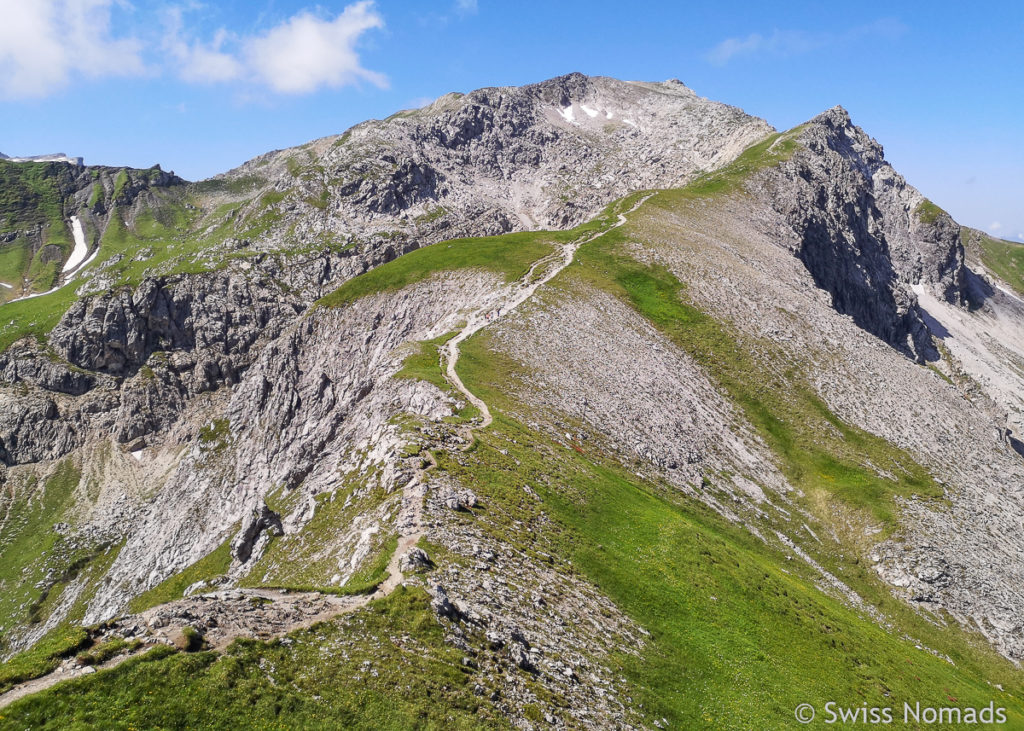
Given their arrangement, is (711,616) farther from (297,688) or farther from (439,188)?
(439,188)

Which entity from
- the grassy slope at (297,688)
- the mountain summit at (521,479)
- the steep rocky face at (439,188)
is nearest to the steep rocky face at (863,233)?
the mountain summit at (521,479)

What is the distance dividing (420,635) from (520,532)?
432 inches

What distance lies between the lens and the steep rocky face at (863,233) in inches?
4897

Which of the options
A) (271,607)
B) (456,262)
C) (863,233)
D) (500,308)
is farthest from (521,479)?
(863,233)

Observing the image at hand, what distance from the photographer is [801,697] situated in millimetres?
28375

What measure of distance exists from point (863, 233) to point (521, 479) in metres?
153

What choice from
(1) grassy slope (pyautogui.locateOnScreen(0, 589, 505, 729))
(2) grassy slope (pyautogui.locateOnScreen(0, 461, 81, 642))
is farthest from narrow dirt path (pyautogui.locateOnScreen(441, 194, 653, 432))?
(2) grassy slope (pyautogui.locateOnScreen(0, 461, 81, 642))

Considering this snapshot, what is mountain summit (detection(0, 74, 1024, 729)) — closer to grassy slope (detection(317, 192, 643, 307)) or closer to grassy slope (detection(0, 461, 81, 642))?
grassy slope (detection(0, 461, 81, 642))

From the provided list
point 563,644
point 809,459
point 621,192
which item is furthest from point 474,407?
point 621,192

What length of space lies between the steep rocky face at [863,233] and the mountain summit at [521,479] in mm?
1723

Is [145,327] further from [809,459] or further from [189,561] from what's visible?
[809,459]

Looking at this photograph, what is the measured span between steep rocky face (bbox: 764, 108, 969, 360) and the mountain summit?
67.8 inches

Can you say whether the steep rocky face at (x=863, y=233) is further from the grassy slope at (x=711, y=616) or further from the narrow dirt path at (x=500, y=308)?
the grassy slope at (x=711, y=616)

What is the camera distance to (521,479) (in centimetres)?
3750
